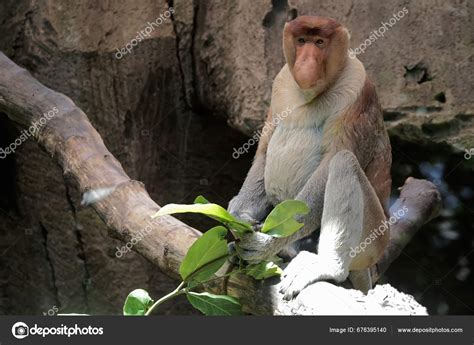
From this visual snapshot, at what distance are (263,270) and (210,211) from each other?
0.37 metres

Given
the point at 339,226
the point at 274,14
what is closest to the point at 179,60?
the point at 274,14

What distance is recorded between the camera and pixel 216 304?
9.73 feet

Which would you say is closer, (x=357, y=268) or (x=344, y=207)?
(x=344, y=207)

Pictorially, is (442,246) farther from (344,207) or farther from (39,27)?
(39,27)

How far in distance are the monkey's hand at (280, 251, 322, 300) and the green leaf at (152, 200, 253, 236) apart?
0.23 metres

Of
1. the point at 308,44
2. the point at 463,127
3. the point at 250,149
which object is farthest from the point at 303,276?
the point at 250,149

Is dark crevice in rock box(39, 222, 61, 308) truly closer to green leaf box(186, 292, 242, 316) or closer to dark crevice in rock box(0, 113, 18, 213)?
dark crevice in rock box(0, 113, 18, 213)

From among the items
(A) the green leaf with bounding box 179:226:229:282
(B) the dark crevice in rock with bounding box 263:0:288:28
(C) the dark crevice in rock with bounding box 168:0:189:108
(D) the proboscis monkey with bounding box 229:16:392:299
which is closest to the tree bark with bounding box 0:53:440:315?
(A) the green leaf with bounding box 179:226:229:282

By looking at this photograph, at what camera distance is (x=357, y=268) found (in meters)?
3.46

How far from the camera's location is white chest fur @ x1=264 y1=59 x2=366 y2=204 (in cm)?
354

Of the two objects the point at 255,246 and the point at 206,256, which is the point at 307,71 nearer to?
the point at 255,246

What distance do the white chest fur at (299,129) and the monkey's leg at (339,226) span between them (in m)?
0.31

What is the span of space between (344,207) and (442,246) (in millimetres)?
2365

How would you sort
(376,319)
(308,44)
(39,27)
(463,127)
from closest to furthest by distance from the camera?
(376,319) → (308,44) → (463,127) → (39,27)
